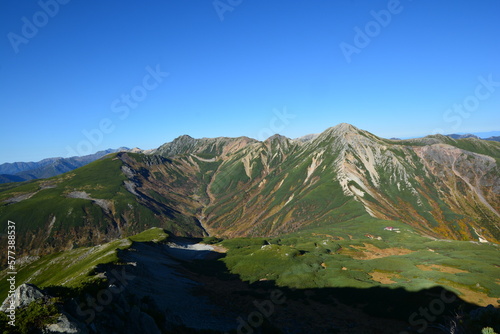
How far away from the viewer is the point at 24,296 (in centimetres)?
2348

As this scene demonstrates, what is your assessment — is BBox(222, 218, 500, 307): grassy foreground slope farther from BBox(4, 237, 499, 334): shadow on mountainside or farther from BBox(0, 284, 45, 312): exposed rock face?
BBox(0, 284, 45, 312): exposed rock face

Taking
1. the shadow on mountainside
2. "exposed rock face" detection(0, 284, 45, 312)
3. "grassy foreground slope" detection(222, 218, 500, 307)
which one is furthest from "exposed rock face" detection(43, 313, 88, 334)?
"grassy foreground slope" detection(222, 218, 500, 307)

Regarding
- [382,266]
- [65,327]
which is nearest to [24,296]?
[65,327]

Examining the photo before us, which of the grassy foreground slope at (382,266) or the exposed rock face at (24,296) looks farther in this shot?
the grassy foreground slope at (382,266)

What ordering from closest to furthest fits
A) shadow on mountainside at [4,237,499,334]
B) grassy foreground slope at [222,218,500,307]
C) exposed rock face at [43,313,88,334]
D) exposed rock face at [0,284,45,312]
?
exposed rock face at [43,313,88,334] < exposed rock face at [0,284,45,312] < shadow on mountainside at [4,237,499,334] < grassy foreground slope at [222,218,500,307]

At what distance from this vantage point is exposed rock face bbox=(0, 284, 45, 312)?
23047mm

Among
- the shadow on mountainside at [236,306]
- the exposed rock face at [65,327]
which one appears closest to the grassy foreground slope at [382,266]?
the shadow on mountainside at [236,306]

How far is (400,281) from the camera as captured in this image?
2598 inches

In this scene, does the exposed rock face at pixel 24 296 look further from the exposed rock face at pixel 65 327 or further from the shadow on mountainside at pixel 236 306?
the exposed rock face at pixel 65 327

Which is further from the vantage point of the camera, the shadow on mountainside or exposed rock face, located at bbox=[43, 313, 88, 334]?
the shadow on mountainside

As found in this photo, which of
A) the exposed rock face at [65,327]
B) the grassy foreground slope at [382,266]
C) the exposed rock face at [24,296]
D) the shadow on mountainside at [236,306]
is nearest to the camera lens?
the exposed rock face at [65,327]

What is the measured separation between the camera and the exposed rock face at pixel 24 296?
2305 cm

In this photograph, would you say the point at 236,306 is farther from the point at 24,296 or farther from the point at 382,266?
the point at 382,266

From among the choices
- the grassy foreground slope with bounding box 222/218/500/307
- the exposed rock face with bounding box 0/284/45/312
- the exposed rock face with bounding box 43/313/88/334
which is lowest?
the grassy foreground slope with bounding box 222/218/500/307
